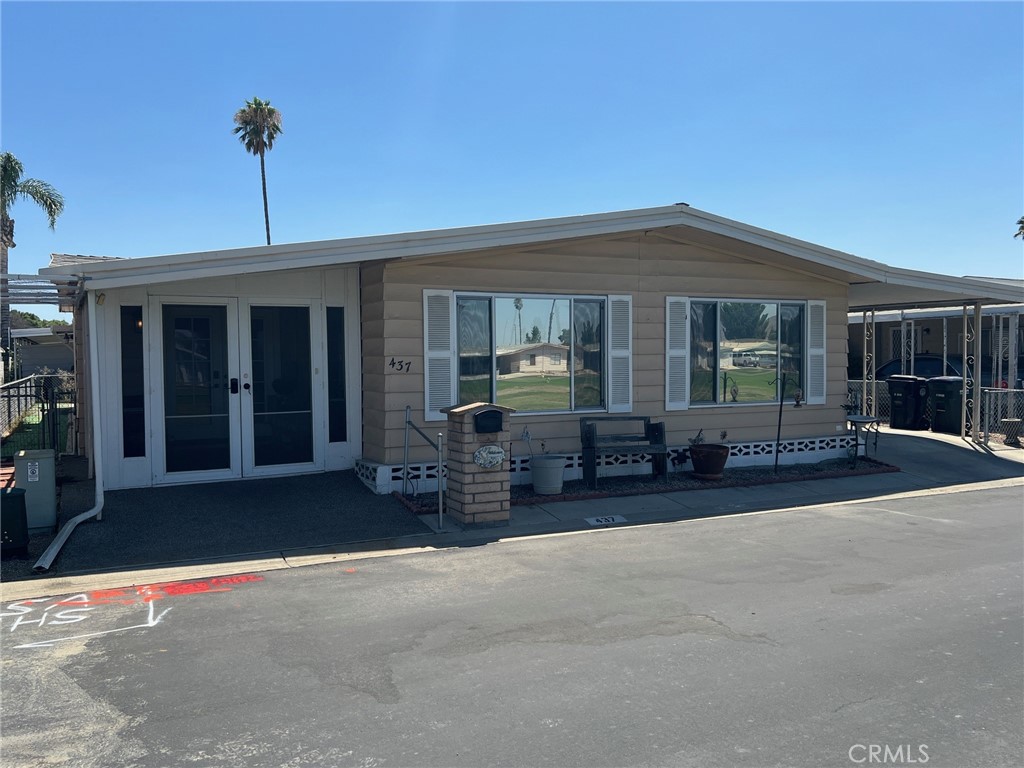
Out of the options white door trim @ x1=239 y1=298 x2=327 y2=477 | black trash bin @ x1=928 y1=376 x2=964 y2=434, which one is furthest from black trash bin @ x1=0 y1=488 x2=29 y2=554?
black trash bin @ x1=928 y1=376 x2=964 y2=434

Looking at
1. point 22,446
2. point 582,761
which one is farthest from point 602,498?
point 22,446

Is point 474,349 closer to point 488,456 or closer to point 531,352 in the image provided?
point 531,352

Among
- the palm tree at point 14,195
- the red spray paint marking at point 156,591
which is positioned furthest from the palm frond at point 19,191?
the red spray paint marking at point 156,591

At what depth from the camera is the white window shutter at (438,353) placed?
980 centimetres

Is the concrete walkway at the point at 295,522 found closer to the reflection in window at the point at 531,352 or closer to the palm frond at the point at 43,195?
the reflection in window at the point at 531,352

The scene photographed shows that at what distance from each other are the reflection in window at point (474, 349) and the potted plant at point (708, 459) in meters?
2.92

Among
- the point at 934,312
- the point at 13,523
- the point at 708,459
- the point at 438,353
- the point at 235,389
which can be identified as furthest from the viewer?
the point at 934,312

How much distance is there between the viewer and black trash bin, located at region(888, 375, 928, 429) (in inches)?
643

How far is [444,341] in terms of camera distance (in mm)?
9914

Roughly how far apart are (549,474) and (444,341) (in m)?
2.10

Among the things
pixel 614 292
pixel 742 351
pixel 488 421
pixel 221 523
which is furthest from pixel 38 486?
pixel 742 351

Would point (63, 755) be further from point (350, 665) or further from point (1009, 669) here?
point (1009, 669)

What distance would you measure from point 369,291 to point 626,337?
11.7 ft

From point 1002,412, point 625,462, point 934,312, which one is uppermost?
point 934,312
